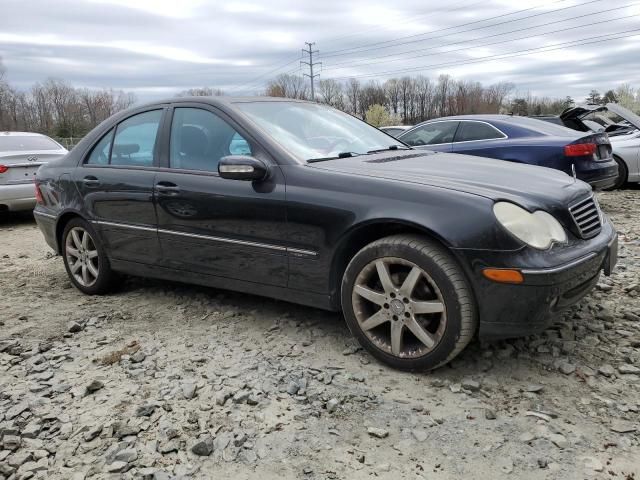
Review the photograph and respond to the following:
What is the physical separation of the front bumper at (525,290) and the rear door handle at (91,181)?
2.99 meters

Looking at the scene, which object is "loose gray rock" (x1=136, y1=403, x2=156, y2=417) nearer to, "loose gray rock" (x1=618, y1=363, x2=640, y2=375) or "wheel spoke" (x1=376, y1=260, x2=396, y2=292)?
"wheel spoke" (x1=376, y1=260, x2=396, y2=292)

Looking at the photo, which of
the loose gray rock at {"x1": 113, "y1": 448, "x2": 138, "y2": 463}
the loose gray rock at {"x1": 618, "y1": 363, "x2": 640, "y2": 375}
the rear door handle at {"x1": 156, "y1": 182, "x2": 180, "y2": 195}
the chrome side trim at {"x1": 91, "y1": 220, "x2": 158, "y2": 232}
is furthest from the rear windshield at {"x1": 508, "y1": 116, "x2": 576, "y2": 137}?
the loose gray rock at {"x1": 113, "y1": 448, "x2": 138, "y2": 463}

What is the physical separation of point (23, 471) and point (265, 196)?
6.09 feet

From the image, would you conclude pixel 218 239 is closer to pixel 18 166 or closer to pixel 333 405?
pixel 333 405

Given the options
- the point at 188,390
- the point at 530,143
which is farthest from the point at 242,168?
the point at 530,143

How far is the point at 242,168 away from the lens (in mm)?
3277

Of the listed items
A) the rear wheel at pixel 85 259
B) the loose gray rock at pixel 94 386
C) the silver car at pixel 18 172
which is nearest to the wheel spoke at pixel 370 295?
the loose gray rock at pixel 94 386

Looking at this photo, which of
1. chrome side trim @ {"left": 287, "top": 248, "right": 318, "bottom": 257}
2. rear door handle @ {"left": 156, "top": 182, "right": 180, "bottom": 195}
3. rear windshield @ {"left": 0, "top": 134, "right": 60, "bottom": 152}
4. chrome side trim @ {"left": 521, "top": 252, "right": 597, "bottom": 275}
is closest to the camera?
chrome side trim @ {"left": 521, "top": 252, "right": 597, "bottom": 275}

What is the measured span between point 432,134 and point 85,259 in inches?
211

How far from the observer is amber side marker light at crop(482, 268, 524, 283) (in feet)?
8.74

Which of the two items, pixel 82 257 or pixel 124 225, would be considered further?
pixel 82 257

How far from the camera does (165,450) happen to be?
2.45 m

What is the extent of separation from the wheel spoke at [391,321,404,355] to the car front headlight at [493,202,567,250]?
77 centimetres

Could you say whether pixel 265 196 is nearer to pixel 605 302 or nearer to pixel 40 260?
pixel 605 302
